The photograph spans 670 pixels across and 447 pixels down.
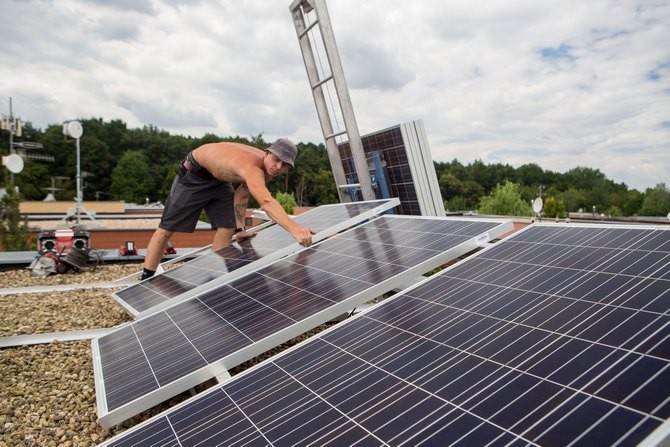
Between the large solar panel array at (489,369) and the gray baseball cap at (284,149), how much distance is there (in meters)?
2.87

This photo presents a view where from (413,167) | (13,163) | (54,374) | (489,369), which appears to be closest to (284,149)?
(54,374)

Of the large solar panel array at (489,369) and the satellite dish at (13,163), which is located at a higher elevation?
the satellite dish at (13,163)

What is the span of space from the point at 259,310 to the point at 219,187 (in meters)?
3.53

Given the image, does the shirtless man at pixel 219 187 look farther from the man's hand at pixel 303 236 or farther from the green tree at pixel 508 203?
the green tree at pixel 508 203

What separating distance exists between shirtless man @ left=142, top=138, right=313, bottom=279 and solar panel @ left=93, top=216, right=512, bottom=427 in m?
0.90

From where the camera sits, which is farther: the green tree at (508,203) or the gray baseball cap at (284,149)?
the green tree at (508,203)

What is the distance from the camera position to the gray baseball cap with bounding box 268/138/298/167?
5969mm

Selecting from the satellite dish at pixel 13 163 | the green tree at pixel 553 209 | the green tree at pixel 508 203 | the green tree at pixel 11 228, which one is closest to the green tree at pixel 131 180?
the green tree at pixel 508 203

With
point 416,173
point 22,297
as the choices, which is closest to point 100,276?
point 22,297

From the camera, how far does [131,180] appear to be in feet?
261

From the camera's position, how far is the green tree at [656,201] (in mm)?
89625

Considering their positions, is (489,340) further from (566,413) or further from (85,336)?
(85,336)

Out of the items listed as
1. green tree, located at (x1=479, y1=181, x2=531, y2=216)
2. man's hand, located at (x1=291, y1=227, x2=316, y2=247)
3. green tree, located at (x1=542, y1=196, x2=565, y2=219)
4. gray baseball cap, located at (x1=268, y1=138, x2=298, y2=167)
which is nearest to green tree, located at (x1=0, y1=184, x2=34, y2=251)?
gray baseball cap, located at (x1=268, y1=138, x2=298, y2=167)

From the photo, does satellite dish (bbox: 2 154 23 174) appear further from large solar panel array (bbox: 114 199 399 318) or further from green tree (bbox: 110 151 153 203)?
green tree (bbox: 110 151 153 203)
